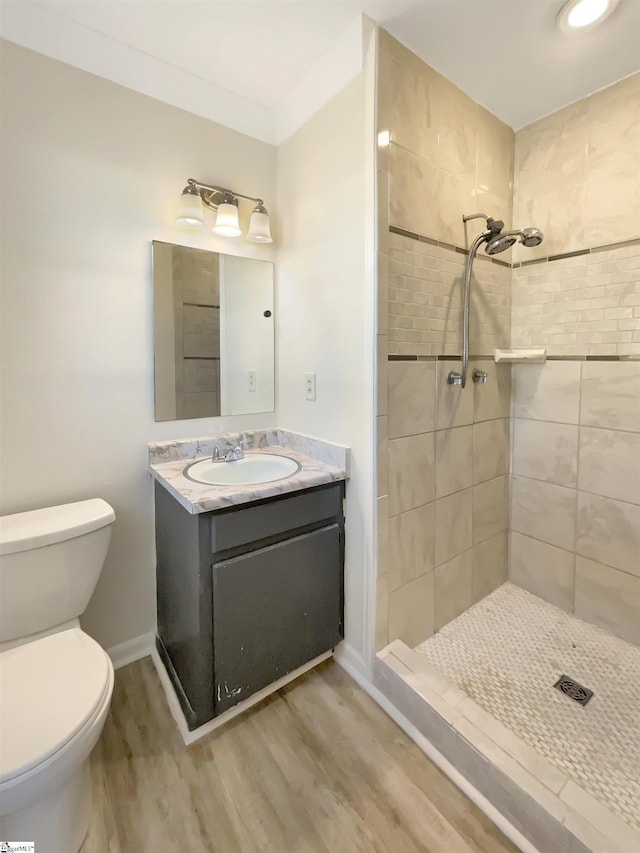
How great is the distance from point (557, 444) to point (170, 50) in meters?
2.27

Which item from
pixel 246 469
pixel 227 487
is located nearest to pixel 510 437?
pixel 246 469

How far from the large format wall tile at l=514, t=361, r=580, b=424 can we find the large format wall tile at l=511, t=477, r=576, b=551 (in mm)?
332

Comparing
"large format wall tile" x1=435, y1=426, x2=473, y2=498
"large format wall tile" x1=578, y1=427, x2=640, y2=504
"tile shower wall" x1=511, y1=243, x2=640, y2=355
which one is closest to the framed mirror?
"large format wall tile" x1=435, y1=426, x2=473, y2=498

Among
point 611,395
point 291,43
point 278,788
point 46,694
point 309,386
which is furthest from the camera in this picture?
point 309,386

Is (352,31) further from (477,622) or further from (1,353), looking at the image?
(477,622)

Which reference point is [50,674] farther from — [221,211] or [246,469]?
[221,211]

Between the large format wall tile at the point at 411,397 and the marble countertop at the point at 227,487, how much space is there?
0.28 metres

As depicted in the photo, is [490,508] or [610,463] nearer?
[610,463]

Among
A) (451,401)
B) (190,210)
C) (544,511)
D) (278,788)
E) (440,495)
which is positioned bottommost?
(278,788)

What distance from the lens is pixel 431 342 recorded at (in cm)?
155

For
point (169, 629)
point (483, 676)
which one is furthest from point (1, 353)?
point (483, 676)

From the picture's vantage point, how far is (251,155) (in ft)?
5.85

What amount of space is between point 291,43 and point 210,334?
1.10 metres

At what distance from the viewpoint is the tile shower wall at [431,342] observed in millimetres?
1403
